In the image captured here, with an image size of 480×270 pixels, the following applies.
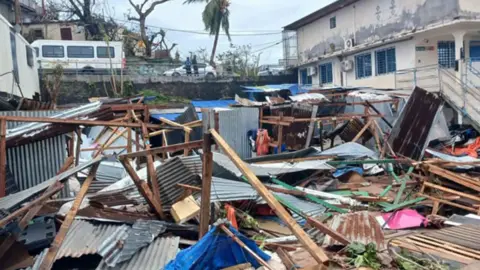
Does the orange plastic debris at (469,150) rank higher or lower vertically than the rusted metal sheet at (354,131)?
lower

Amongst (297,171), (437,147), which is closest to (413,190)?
(297,171)

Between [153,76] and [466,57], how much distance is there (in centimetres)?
1508

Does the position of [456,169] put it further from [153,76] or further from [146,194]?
[153,76]

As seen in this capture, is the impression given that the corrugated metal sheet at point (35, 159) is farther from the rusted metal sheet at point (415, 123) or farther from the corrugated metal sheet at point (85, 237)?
the rusted metal sheet at point (415, 123)

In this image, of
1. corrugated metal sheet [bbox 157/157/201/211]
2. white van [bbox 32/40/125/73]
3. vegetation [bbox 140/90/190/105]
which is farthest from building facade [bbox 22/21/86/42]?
corrugated metal sheet [bbox 157/157/201/211]

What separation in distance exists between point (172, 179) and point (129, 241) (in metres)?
2.06

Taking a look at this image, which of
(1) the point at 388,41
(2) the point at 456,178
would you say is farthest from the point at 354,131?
(1) the point at 388,41

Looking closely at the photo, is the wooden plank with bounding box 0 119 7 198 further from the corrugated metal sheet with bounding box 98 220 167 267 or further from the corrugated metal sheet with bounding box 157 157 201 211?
the corrugated metal sheet with bounding box 98 220 167 267

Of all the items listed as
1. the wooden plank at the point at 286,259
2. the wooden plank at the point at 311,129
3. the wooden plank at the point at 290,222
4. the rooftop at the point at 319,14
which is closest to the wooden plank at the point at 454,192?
the wooden plank at the point at 286,259

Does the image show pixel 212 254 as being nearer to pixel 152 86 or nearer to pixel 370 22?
pixel 152 86

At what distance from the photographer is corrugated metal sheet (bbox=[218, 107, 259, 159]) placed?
13070mm

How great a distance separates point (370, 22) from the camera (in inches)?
874

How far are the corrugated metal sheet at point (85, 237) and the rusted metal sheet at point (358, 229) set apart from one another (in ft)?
8.31

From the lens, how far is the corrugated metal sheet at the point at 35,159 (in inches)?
278
